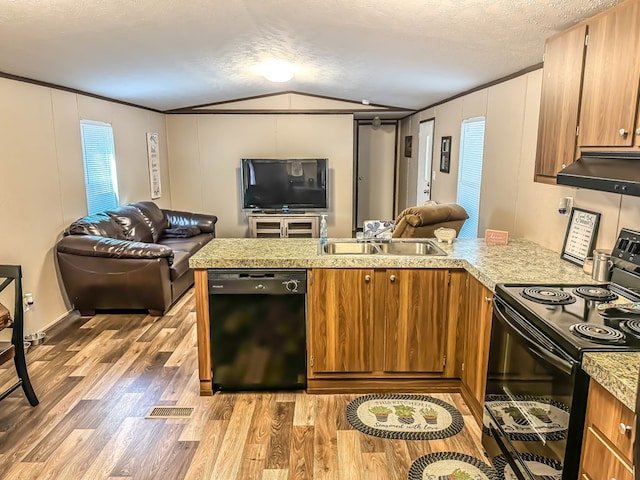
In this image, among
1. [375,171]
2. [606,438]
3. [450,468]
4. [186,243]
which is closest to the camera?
[606,438]

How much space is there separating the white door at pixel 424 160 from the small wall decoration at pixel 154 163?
4.06 metres

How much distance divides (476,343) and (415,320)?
39cm

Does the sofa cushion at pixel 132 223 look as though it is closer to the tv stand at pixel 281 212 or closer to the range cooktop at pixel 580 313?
the tv stand at pixel 281 212

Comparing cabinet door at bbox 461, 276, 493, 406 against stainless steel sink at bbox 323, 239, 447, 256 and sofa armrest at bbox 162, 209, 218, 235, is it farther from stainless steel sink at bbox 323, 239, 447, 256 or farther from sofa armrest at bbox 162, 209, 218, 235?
sofa armrest at bbox 162, 209, 218, 235

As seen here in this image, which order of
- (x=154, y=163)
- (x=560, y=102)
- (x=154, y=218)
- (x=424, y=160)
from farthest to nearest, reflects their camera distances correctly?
(x=424, y=160), (x=154, y=163), (x=154, y=218), (x=560, y=102)

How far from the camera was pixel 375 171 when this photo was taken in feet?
30.1

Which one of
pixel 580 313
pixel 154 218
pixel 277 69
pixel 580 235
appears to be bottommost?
pixel 154 218

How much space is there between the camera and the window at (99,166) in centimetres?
496

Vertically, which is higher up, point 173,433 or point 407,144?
point 407,144

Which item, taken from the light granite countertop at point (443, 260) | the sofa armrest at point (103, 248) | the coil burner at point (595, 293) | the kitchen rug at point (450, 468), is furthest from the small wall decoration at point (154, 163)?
the coil burner at point (595, 293)

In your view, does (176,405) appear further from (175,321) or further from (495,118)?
(495,118)

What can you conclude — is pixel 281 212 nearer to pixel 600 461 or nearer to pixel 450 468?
pixel 450 468

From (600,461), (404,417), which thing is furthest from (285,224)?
(600,461)

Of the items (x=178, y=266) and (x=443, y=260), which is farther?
(x=178, y=266)
